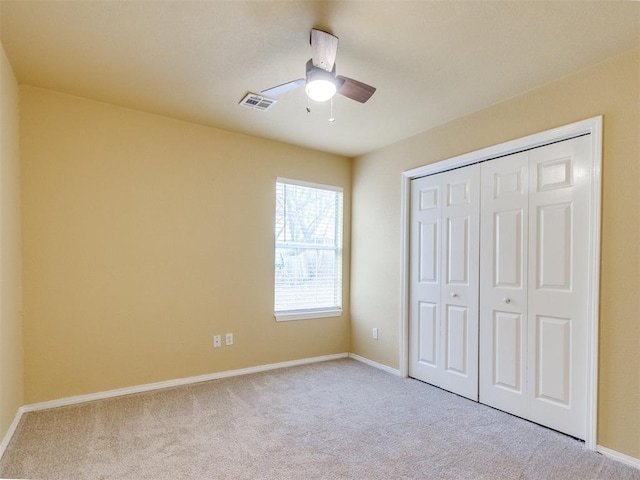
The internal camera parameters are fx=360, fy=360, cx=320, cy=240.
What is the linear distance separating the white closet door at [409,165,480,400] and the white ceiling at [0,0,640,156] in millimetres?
785

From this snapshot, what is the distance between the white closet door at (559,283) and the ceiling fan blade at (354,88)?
151 centimetres

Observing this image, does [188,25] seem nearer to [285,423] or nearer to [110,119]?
[110,119]

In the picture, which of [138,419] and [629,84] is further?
[138,419]

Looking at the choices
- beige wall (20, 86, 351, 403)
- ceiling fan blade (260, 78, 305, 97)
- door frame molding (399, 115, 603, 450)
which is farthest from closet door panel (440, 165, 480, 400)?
ceiling fan blade (260, 78, 305, 97)

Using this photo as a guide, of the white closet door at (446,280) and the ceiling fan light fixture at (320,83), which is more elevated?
the ceiling fan light fixture at (320,83)

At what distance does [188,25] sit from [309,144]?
2.24 metres

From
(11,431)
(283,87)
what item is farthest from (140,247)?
(283,87)

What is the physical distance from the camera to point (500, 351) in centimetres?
302

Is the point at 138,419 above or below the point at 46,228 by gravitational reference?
below

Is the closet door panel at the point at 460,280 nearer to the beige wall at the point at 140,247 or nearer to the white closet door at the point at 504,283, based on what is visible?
the white closet door at the point at 504,283

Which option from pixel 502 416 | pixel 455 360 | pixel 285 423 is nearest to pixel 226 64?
pixel 285 423

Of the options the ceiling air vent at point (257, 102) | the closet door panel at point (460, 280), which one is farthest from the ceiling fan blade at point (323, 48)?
the closet door panel at point (460, 280)

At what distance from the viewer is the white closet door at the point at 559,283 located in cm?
252

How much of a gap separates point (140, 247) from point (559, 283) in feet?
11.5
